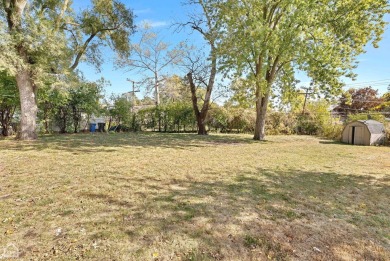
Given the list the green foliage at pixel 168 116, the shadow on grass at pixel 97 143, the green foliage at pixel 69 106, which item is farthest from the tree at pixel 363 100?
the green foliage at pixel 69 106

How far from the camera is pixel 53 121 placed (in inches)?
Answer: 513

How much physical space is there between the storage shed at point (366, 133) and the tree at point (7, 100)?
17.8 m

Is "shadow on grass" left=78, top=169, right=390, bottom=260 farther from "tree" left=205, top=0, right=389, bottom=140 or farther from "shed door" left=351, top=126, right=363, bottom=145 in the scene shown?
"shed door" left=351, top=126, right=363, bottom=145

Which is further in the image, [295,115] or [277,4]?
[295,115]

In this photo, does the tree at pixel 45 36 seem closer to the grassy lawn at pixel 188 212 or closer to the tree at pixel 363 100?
the grassy lawn at pixel 188 212

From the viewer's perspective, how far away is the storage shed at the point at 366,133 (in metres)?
11.1

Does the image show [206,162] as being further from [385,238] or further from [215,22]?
[215,22]

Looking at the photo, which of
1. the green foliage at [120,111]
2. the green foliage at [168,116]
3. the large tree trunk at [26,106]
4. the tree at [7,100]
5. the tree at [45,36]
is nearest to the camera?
the tree at [45,36]

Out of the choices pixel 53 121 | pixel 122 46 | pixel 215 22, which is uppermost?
pixel 215 22

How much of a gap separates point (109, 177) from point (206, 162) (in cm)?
265

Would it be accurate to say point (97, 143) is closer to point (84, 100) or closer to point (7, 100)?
point (7, 100)

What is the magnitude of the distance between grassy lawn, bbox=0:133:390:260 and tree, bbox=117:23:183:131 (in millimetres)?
19165

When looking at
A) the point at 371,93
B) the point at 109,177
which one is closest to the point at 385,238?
the point at 109,177

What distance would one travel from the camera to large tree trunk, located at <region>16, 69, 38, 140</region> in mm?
8539
